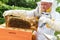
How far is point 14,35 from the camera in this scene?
4.40ft

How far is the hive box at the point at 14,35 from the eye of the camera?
1321mm

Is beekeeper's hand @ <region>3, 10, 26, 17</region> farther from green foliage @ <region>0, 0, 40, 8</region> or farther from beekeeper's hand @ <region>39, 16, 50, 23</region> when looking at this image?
beekeeper's hand @ <region>39, 16, 50, 23</region>

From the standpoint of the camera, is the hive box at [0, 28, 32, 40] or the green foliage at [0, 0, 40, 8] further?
the green foliage at [0, 0, 40, 8]

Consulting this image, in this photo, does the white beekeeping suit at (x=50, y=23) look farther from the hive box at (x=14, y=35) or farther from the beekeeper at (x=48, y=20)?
the hive box at (x=14, y=35)

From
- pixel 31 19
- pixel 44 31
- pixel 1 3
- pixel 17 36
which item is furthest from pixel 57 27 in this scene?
pixel 1 3

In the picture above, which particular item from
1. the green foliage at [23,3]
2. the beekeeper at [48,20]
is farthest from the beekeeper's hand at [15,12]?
the beekeeper at [48,20]

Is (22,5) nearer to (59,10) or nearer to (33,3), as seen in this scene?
(33,3)

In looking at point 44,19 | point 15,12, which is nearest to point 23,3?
point 15,12

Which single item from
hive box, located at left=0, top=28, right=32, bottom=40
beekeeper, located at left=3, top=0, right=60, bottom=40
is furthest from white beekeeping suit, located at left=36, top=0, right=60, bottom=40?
hive box, located at left=0, top=28, right=32, bottom=40

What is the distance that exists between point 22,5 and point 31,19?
18 centimetres

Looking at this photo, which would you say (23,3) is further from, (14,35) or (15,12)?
(14,35)

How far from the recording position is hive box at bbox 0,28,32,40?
4.34 feet

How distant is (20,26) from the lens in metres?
1.42

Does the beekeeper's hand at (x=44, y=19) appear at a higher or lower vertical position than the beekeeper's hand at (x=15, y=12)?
lower
